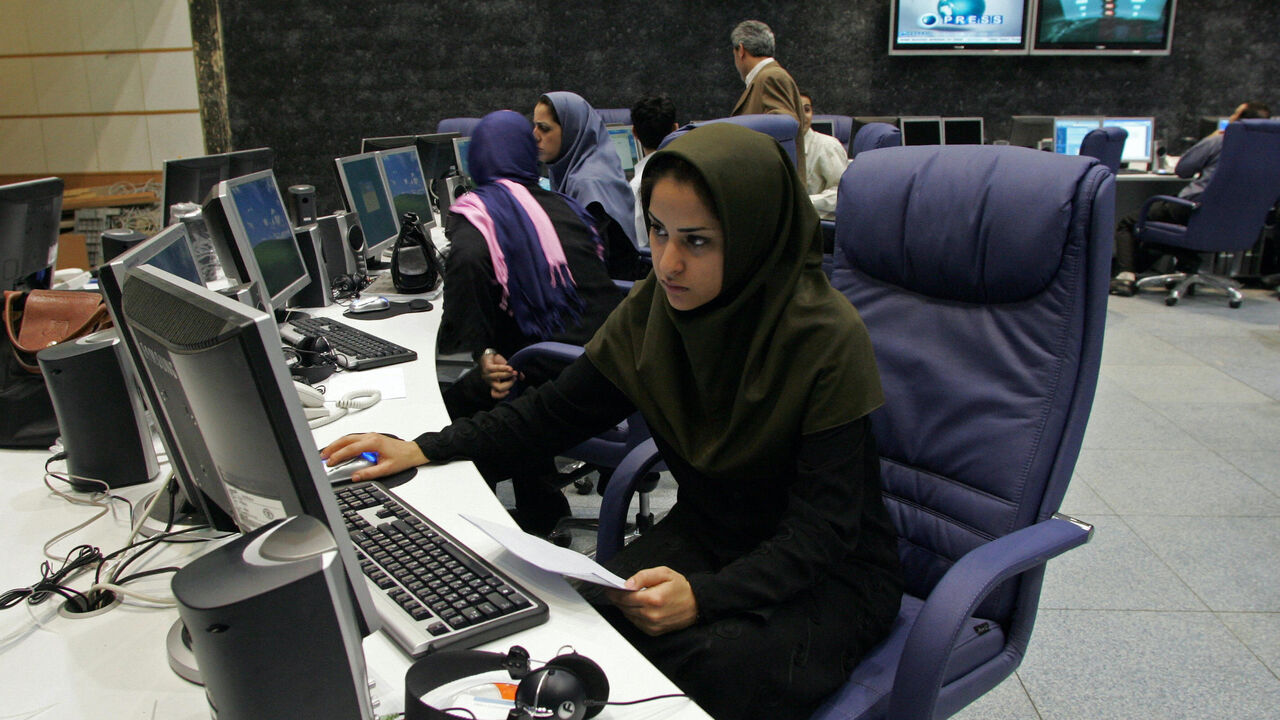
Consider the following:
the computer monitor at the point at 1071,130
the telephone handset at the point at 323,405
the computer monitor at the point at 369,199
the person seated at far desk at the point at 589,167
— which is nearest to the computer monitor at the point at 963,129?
the computer monitor at the point at 1071,130

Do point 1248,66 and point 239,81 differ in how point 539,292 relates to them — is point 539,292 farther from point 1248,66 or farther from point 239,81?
point 1248,66

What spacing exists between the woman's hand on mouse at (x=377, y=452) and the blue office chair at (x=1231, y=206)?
511cm

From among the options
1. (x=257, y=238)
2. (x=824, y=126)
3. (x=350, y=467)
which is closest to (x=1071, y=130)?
(x=824, y=126)

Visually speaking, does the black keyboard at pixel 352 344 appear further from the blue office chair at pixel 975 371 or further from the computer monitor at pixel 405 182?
the computer monitor at pixel 405 182

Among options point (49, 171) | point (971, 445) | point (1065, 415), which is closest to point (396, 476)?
point (971, 445)

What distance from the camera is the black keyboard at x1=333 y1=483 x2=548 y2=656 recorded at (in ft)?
2.96

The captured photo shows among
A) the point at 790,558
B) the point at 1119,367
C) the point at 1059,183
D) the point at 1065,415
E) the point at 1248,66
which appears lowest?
the point at 1119,367

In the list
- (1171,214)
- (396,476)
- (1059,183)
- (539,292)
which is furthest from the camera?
(1171,214)

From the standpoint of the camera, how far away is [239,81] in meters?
6.70

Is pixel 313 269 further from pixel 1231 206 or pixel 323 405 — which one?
pixel 1231 206

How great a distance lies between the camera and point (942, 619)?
0.99 m

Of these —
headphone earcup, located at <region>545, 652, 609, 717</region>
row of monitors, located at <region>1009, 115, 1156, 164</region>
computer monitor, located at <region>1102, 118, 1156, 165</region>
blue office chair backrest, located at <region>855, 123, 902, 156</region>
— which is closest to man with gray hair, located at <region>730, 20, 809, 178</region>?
blue office chair backrest, located at <region>855, 123, 902, 156</region>

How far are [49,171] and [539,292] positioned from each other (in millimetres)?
5445

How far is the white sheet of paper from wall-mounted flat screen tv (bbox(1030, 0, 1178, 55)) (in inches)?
271
